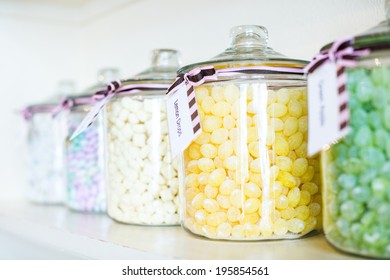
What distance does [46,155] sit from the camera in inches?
44.5

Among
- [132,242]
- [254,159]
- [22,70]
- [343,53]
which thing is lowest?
[132,242]

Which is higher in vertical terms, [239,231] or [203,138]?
[203,138]

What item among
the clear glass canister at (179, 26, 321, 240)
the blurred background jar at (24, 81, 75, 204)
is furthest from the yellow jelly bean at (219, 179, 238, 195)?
the blurred background jar at (24, 81, 75, 204)

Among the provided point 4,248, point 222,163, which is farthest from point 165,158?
point 4,248

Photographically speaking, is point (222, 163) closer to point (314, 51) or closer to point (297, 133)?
point (297, 133)

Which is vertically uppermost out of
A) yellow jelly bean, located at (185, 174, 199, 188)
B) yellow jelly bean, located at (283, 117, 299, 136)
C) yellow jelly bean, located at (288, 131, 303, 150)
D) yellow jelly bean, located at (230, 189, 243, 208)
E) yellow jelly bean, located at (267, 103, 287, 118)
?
yellow jelly bean, located at (267, 103, 287, 118)

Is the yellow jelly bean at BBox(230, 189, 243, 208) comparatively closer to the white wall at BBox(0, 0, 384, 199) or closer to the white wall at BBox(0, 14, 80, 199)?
the white wall at BBox(0, 0, 384, 199)

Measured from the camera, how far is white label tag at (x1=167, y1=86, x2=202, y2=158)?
681 mm

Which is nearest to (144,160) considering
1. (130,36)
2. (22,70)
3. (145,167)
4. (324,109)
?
(145,167)

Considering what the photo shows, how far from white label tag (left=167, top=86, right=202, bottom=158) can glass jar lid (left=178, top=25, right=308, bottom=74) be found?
37 millimetres

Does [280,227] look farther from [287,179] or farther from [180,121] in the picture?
[180,121]

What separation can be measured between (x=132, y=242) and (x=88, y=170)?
32 centimetres

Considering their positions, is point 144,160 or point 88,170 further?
point 88,170
